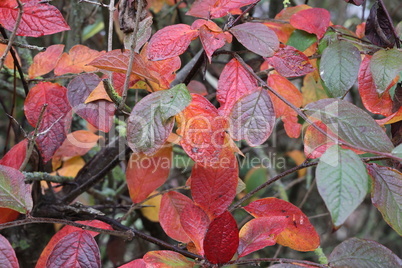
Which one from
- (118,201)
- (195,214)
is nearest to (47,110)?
(195,214)

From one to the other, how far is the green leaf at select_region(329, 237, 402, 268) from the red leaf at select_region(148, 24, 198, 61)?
1.08ft

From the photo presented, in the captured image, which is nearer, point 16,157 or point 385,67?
point 385,67

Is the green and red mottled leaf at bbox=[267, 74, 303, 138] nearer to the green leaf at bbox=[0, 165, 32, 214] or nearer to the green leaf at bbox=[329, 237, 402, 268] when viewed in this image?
the green leaf at bbox=[329, 237, 402, 268]

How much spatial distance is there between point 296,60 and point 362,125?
0.55 feet

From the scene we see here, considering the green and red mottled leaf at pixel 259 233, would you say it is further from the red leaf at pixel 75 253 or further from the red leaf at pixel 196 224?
the red leaf at pixel 75 253

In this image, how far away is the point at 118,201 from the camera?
1175 mm

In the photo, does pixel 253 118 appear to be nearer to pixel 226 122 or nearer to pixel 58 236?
pixel 226 122

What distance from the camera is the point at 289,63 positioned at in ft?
2.01

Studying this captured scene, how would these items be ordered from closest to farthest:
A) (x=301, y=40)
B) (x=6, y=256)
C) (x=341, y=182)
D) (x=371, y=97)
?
(x=341, y=182) → (x=6, y=256) → (x=371, y=97) → (x=301, y=40)

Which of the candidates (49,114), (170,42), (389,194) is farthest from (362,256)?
(49,114)

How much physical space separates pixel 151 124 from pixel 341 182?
232mm

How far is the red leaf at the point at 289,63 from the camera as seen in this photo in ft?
1.98

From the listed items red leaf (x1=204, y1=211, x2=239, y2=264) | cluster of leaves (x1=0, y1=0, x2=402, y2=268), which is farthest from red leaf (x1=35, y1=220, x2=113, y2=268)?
red leaf (x1=204, y1=211, x2=239, y2=264)

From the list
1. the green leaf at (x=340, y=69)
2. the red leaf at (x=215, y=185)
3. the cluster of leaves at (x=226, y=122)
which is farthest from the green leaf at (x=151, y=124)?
the green leaf at (x=340, y=69)
